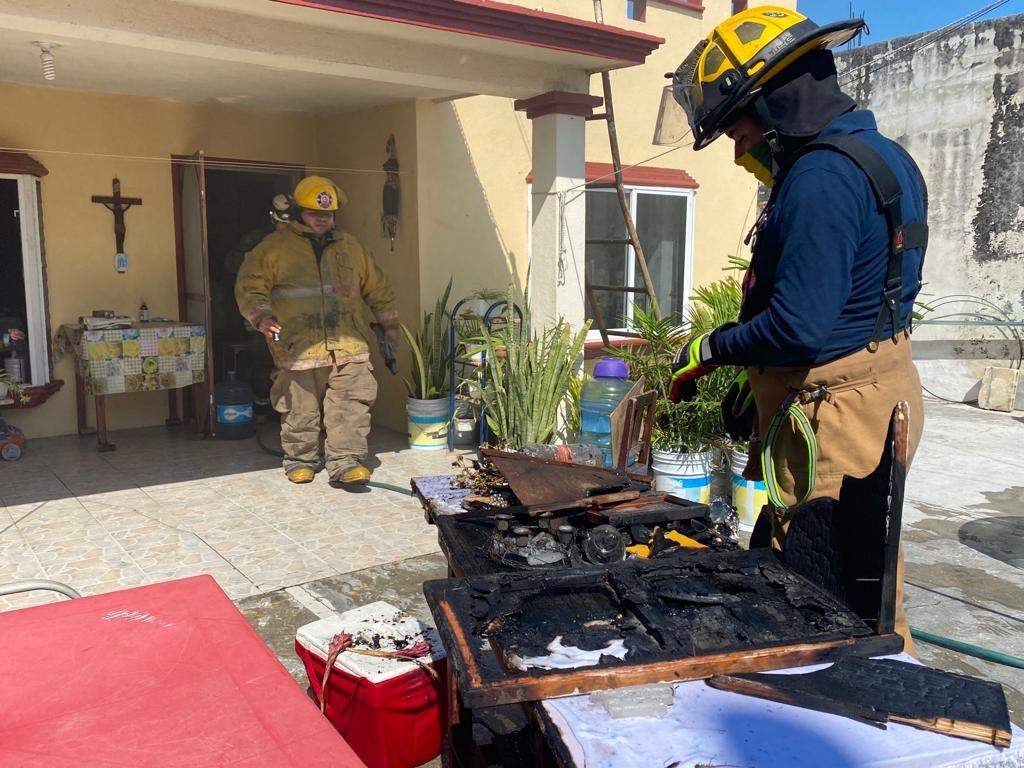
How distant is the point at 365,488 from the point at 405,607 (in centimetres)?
202

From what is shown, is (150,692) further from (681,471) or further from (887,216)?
(681,471)

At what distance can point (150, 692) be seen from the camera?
1.64 m

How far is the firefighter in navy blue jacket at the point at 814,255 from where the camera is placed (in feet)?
6.90

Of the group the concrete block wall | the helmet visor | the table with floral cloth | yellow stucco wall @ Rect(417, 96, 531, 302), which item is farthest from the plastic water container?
the concrete block wall

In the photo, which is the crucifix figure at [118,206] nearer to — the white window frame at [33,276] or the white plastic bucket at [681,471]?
the white window frame at [33,276]

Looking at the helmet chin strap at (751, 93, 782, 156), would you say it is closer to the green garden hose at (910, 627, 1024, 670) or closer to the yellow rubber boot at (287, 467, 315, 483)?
the green garden hose at (910, 627, 1024, 670)

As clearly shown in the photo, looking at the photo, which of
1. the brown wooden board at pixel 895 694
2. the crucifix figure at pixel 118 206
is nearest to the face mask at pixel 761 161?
the brown wooden board at pixel 895 694

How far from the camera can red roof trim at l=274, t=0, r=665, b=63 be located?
4664 mm

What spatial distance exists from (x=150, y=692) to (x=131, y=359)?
5.70m

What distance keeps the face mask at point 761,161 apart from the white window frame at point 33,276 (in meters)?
6.20

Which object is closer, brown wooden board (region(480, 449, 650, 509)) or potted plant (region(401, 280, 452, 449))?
brown wooden board (region(480, 449, 650, 509))

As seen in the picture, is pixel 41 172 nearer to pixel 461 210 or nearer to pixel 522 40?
pixel 461 210

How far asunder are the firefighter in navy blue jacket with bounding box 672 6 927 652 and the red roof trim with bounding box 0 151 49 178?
598cm

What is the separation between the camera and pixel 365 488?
598 centimetres
